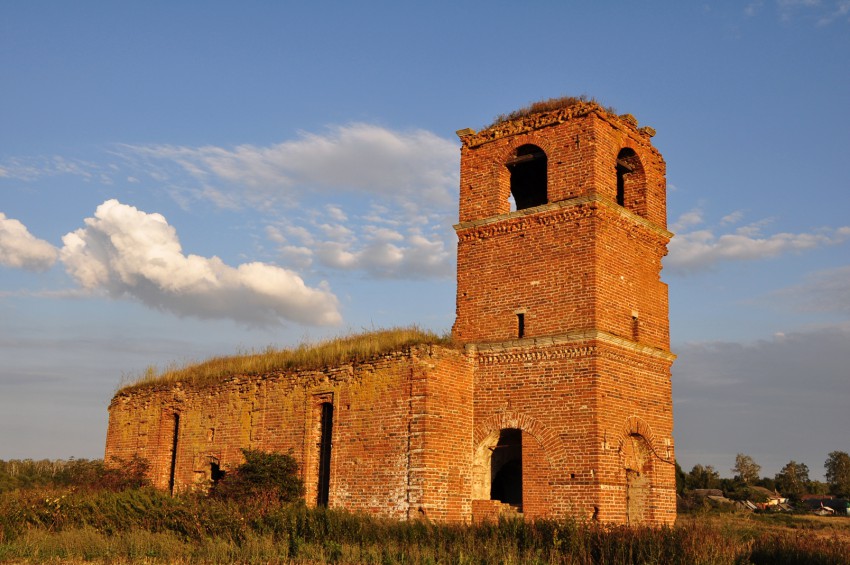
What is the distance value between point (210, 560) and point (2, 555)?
11.3 ft

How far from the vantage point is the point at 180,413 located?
21141 millimetres

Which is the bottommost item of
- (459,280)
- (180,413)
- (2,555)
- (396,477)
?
(2,555)

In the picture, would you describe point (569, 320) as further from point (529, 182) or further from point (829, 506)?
point (829, 506)

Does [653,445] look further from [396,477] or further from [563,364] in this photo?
[396,477]

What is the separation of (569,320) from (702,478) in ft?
174

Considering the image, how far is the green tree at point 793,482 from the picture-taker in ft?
230

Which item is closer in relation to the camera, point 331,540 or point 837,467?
point 331,540

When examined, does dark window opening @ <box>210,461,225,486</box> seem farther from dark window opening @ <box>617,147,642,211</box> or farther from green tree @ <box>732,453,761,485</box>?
green tree @ <box>732,453,761,485</box>

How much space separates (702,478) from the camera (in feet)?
208

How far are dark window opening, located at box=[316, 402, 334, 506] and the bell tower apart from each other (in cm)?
336

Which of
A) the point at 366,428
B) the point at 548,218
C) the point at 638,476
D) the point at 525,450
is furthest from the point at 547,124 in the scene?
the point at 638,476

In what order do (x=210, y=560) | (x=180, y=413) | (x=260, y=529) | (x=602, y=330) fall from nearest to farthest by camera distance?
1. (x=210, y=560)
2. (x=260, y=529)
3. (x=602, y=330)
4. (x=180, y=413)

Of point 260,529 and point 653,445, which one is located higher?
point 653,445

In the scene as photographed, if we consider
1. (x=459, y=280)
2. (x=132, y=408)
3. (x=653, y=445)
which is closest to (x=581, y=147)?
(x=459, y=280)
